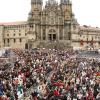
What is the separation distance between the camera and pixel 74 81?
1208 inches

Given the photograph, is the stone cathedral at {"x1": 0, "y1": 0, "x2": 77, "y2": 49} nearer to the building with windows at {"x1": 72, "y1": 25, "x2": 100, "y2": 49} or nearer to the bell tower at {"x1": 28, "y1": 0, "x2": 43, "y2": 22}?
the bell tower at {"x1": 28, "y1": 0, "x2": 43, "y2": 22}

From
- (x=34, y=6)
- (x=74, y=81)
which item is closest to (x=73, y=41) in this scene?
(x=34, y=6)

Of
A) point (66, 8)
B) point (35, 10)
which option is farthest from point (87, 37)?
point (35, 10)

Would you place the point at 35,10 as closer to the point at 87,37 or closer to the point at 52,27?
the point at 52,27

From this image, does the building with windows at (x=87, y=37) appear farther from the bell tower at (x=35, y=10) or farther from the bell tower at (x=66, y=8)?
the bell tower at (x=35, y=10)

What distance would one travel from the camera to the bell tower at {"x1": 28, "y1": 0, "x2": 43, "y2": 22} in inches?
4619

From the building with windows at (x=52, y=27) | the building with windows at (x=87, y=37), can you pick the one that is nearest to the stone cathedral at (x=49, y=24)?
the building with windows at (x=52, y=27)

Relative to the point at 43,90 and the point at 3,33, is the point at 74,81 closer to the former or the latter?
the point at 43,90

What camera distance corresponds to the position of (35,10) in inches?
4653

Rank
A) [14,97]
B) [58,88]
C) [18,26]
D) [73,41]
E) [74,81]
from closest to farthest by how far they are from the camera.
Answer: [14,97] < [58,88] < [74,81] < [73,41] < [18,26]

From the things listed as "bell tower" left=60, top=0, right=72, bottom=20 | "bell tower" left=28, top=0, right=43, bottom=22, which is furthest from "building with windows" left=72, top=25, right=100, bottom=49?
"bell tower" left=28, top=0, right=43, bottom=22

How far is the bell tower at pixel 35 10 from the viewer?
117m

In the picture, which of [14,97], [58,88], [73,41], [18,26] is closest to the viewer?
[14,97]

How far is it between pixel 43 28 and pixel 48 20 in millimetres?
2180
